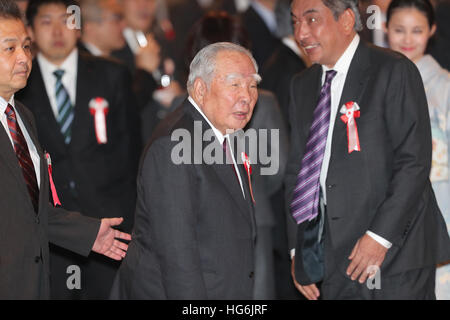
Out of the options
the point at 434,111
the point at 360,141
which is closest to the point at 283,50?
the point at 434,111

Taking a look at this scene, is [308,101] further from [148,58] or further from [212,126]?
[148,58]

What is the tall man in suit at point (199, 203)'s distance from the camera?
9.58 feet

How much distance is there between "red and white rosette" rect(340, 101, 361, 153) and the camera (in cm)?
347

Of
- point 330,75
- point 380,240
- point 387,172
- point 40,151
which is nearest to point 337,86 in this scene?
point 330,75

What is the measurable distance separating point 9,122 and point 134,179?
7.06 ft

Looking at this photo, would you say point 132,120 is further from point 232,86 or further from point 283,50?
point 232,86

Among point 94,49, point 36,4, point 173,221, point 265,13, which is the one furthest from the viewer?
point 265,13

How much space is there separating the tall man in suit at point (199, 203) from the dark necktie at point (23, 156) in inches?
17.7

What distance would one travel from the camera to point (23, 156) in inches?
122

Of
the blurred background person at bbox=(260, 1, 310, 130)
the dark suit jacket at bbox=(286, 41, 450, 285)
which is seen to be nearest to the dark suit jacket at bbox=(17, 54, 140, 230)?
the blurred background person at bbox=(260, 1, 310, 130)

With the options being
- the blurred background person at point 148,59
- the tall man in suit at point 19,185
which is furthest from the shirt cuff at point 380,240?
the blurred background person at point 148,59

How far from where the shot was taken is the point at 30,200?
3.03 m

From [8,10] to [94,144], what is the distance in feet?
6.33

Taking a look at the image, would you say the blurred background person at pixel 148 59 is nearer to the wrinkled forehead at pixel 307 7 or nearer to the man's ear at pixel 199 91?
the wrinkled forehead at pixel 307 7
